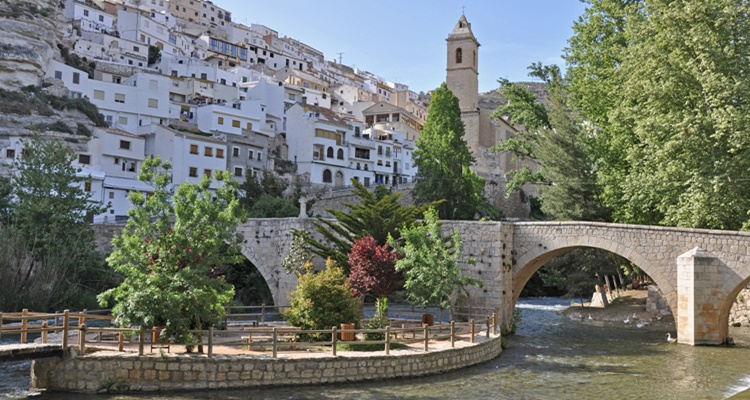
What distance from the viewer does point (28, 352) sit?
12.7 meters

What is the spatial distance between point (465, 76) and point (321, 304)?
55048 millimetres

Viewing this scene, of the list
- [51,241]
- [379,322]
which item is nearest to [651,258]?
[379,322]

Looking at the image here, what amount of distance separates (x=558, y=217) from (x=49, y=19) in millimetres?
48699

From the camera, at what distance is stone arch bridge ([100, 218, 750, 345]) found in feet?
65.9

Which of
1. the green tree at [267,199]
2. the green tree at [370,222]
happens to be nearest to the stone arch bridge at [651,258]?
the green tree at [370,222]

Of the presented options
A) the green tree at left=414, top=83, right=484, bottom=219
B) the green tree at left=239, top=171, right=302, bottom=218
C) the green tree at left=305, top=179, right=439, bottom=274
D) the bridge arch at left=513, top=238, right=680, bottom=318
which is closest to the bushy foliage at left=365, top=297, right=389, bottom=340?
the green tree at left=305, top=179, right=439, bottom=274

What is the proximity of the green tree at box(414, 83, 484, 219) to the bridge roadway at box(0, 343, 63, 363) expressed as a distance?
109ft

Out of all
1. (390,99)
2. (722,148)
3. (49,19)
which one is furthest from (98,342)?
(390,99)

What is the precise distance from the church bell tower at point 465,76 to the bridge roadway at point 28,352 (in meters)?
58.0

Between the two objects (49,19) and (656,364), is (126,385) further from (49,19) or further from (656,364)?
(49,19)

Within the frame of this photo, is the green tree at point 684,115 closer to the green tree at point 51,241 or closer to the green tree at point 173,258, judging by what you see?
the green tree at point 173,258

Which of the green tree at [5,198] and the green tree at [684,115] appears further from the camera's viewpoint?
the green tree at [5,198]

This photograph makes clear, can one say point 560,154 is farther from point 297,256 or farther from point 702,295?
point 297,256

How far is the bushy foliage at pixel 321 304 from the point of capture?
54.5 feet
